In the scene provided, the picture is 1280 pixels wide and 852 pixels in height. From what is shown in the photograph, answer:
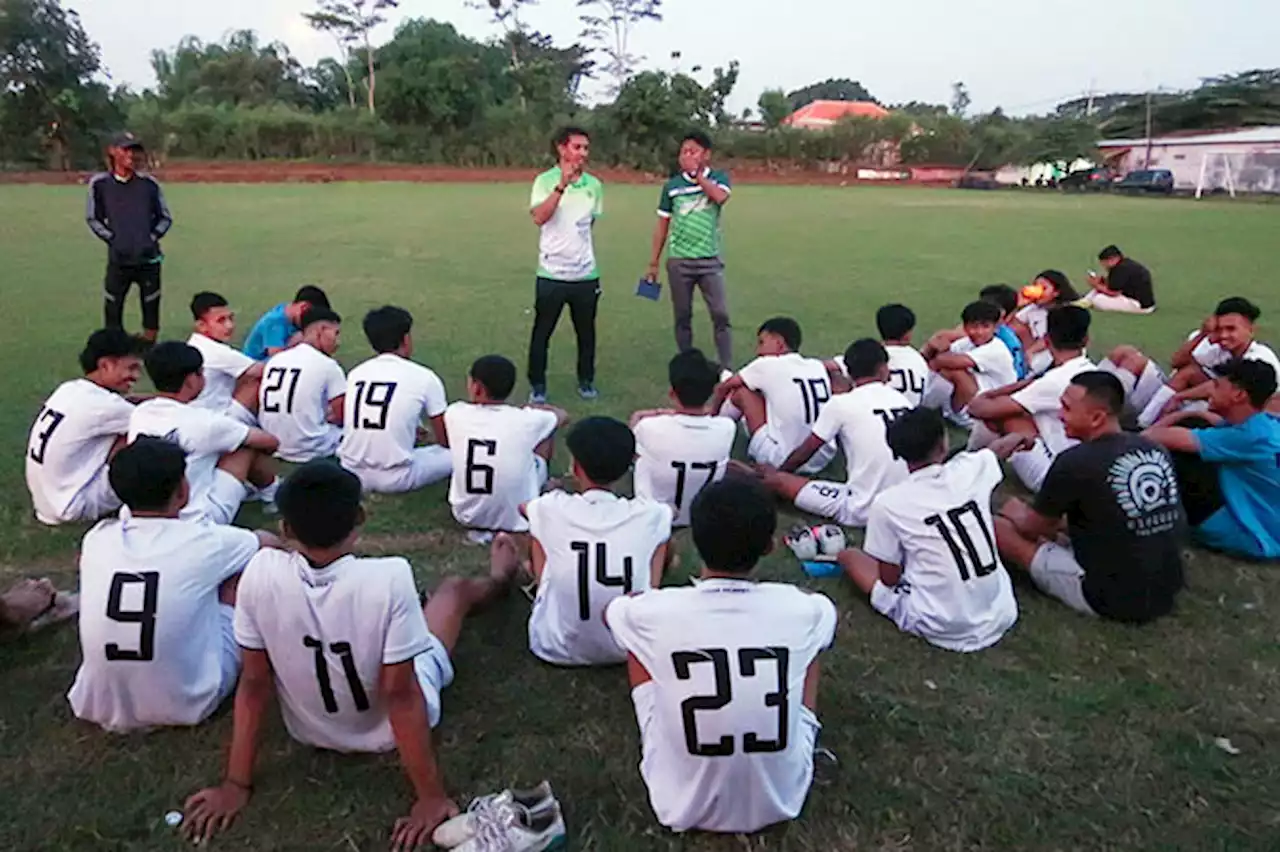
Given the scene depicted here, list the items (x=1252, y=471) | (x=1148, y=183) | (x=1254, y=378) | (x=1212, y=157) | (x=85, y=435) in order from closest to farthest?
(x=1254, y=378), (x=1252, y=471), (x=85, y=435), (x=1148, y=183), (x=1212, y=157)

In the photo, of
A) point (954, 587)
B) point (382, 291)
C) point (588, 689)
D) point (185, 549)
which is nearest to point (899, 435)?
point (954, 587)

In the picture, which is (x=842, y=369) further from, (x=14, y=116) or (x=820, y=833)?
(x=14, y=116)

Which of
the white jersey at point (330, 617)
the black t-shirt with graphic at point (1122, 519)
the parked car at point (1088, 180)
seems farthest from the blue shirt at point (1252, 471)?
the parked car at point (1088, 180)

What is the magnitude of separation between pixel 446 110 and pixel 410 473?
42.4 metres

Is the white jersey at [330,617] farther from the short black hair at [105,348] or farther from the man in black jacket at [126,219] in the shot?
the man in black jacket at [126,219]

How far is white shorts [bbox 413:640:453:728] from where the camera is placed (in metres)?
3.08

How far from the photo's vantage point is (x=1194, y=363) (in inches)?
250

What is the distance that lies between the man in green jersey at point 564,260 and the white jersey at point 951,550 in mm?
3698

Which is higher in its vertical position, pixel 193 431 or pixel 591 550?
pixel 193 431

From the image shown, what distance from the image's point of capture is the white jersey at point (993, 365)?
624 cm

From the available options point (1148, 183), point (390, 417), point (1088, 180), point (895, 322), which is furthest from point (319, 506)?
point (1088, 180)

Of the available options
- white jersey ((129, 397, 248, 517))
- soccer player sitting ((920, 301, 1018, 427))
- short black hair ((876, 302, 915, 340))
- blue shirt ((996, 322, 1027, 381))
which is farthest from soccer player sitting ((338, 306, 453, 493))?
blue shirt ((996, 322, 1027, 381))

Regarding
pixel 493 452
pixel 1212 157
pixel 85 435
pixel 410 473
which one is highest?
pixel 1212 157

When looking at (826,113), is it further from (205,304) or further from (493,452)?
(493,452)
